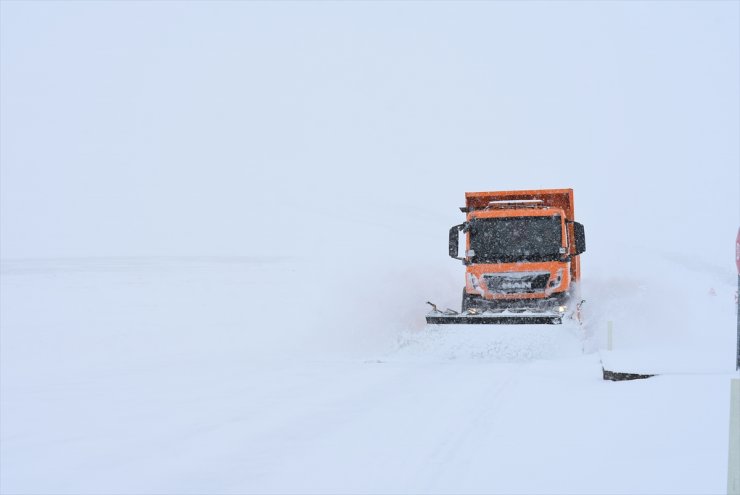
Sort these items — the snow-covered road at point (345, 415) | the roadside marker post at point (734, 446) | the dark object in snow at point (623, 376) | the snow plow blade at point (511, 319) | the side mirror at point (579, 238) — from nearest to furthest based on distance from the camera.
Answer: the roadside marker post at point (734, 446) < the snow-covered road at point (345, 415) < the dark object in snow at point (623, 376) < the snow plow blade at point (511, 319) < the side mirror at point (579, 238)

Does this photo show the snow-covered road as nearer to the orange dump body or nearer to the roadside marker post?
the roadside marker post

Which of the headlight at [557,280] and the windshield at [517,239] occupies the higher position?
the windshield at [517,239]

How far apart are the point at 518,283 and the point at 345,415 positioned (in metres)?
6.69

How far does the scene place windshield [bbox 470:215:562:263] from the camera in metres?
13.2

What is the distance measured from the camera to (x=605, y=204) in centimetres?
7100

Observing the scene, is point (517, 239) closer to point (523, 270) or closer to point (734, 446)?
point (523, 270)

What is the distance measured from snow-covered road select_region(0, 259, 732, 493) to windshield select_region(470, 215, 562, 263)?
6.18 feet

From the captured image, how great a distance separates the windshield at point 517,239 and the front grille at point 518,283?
28 centimetres

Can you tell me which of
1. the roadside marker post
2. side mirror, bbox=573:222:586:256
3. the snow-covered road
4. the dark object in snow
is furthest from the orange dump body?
the roadside marker post

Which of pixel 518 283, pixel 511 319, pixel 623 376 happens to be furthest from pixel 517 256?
pixel 623 376

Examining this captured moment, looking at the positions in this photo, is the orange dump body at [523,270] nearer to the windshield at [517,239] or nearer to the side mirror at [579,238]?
the windshield at [517,239]

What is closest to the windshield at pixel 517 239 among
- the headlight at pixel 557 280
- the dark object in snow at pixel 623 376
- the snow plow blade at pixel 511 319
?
the headlight at pixel 557 280

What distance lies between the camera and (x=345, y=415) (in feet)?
22.6

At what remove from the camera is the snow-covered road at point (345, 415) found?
494cm
